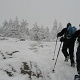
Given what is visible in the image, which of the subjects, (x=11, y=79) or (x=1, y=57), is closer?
(x=11, y=79)

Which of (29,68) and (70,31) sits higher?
(70,31)

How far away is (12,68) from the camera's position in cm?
846

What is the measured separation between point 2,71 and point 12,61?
3.45ft

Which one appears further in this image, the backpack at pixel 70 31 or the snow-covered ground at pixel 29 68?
the backpack at pixel 70 31

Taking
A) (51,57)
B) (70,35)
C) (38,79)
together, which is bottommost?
(38,79)

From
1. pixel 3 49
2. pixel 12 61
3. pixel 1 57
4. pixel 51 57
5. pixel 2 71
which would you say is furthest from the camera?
pixel 51 57

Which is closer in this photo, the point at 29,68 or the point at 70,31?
the point at 29,68

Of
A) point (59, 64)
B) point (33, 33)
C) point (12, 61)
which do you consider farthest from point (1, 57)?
point (33, 33)

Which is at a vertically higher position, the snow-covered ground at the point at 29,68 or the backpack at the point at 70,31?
the backpack at the point at 70,31

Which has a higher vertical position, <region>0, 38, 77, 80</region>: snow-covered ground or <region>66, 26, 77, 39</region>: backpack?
<region>66, 26, 77, 39</region>: backpack

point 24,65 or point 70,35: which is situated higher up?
point 70,35

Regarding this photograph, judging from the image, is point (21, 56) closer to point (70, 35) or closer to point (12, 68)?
point (12, 68)

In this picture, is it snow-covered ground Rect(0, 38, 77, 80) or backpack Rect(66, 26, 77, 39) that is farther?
backpack Rect(66, 26, 77, 39)

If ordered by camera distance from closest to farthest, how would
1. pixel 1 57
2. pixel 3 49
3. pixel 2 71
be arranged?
1. pixel 2 71
2. pixel 1 57
3. pixel 3 49
